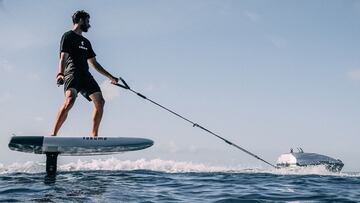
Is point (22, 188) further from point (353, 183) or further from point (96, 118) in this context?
point (353, 183)

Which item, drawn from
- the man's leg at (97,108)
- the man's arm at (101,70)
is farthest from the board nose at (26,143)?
the man's arm at (101,70)

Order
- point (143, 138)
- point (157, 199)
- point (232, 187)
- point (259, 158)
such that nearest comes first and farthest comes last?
point (157, 199)
point (232, 187)
point (143, 138)
point (259, 158)

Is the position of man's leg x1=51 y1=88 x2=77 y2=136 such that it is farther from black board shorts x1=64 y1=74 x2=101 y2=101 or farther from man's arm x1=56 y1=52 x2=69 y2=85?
man's arm x1=56 y1=52 x2=69 y2=85

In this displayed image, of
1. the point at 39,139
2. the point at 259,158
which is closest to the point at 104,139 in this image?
the point at 39,139

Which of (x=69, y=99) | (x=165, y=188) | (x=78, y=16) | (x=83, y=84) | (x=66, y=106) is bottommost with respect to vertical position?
(x=165, y=188)

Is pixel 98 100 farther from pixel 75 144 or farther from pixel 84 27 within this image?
pixel 84 27

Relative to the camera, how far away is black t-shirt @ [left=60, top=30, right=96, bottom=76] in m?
8.62

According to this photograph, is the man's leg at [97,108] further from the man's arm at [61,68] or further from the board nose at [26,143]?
the board nose at [26,143]

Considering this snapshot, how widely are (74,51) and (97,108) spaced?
4.45ft

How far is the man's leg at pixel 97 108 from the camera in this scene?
349 inches

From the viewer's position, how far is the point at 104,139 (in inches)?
352

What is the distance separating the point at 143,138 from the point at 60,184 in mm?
2961

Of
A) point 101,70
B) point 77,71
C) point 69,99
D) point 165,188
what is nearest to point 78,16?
point 77,71

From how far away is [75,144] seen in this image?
8711 mm
